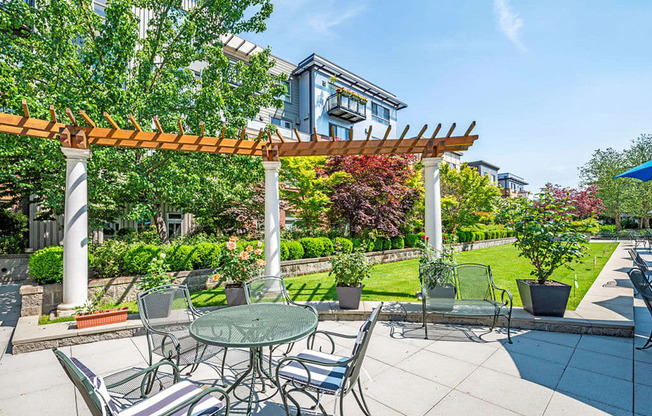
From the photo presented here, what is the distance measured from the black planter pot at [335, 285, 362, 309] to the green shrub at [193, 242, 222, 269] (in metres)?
3.79

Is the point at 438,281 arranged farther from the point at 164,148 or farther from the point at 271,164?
the point at 164,148

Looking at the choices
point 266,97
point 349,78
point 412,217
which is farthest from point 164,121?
point 349,78

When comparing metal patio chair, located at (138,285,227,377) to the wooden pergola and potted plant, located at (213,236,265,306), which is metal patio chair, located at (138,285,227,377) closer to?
potted plant, located at (213,236,265,306)

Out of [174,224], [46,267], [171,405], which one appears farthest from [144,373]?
[174,224]

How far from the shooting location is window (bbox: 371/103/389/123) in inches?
968

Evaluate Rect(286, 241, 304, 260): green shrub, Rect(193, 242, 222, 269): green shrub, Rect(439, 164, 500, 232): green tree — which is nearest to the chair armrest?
Rect(193, 242, 222, 269): green shrub

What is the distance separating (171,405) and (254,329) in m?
0.82

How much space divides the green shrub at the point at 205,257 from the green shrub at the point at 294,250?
2237 mm

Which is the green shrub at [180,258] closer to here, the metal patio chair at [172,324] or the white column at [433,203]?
the metal patio chair at [172,324]

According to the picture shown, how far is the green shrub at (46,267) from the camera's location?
564 cm

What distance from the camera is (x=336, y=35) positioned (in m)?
8.41

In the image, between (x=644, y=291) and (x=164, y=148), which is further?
(x=164, y=148)

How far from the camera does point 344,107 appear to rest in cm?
2075

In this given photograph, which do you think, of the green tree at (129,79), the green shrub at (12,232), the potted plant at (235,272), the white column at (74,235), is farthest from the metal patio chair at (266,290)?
the green shrub at (12,232)
